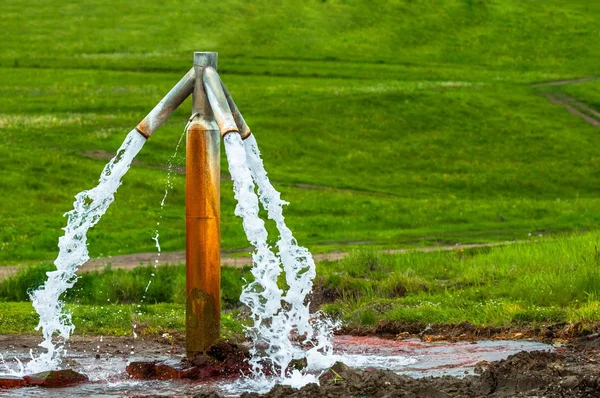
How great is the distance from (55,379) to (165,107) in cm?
261

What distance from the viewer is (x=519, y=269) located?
16688 millimetres

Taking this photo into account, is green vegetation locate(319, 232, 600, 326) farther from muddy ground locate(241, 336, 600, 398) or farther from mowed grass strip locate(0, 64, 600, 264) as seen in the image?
mowed grass strip locate(0, 64, 600, 264)

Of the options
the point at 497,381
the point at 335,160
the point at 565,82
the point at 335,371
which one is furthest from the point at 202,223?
the point at 565,82

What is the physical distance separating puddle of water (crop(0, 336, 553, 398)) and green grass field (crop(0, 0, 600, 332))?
1.26m

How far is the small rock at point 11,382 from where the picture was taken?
10383mm

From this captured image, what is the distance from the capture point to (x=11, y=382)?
10.4m

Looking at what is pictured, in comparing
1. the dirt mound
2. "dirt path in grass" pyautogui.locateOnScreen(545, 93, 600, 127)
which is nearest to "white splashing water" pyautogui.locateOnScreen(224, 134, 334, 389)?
the dirt mound

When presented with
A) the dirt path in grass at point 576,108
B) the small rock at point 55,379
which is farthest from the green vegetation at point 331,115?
the small rock at point 55,379

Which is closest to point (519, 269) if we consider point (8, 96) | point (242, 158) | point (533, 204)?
point (242, 158)

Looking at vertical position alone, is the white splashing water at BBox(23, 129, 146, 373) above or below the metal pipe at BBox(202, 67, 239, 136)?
below

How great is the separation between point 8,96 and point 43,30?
2066 centimetres

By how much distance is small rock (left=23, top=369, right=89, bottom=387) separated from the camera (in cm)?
1046

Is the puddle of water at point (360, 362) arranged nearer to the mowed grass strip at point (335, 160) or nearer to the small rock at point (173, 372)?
the small rock at point (173, 372)

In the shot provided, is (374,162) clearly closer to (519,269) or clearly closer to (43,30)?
(519,269)
